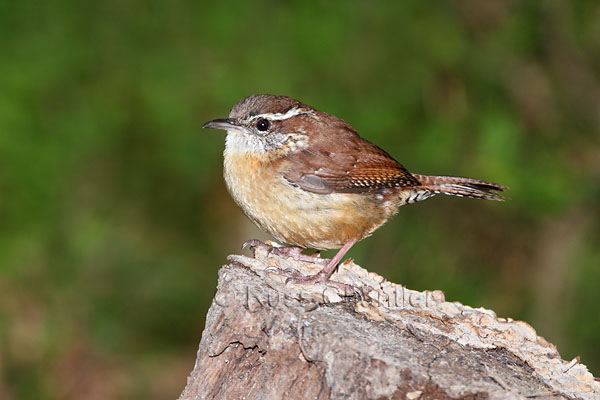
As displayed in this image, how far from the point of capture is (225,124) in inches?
191

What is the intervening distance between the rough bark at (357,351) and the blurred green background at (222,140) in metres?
2.77

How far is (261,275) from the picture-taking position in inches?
156

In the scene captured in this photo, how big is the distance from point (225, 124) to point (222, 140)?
86.3 inches

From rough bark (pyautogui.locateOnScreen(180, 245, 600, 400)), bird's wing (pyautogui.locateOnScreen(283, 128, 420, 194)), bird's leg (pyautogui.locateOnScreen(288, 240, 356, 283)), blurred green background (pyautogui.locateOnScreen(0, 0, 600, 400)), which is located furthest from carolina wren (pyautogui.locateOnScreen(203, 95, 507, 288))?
blurred green background (pyautogui.locateOnScreen(0, 0, 600, 400))

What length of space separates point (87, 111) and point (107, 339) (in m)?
2.12

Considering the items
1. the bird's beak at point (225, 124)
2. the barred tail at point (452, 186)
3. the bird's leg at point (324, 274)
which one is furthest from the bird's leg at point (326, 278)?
the bird's beak at point (225, 124)

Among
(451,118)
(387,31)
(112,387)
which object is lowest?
(112,387)

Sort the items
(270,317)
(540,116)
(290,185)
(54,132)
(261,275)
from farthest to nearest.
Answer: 1. (540,116)
2. (54,132)
3. (290,185)
4. (261,275)
5. (270,317)

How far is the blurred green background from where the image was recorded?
6.54 meters

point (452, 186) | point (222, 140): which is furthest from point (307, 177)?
point (222, 140)

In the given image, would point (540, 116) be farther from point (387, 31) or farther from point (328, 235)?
point (328, 235)

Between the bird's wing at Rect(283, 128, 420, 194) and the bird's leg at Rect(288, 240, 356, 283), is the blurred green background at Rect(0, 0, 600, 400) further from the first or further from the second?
the bird's leg at Rect(288, 240, 356, 283)

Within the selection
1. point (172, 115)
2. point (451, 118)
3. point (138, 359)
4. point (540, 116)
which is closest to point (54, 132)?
point (172, 115)

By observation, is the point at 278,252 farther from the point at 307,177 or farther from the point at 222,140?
the point at 222,140
